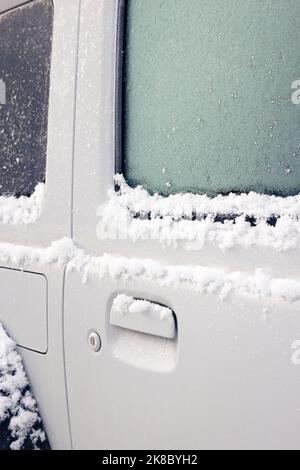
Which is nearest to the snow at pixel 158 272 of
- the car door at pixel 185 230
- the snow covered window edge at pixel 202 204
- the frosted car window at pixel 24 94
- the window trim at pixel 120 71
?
the car door at pixel 185 230

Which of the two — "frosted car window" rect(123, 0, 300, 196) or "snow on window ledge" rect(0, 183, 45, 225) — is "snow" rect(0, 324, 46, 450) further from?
"frosted car window" rect(123, 0, 300, 196)

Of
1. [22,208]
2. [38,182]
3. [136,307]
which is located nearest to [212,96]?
[136,307]

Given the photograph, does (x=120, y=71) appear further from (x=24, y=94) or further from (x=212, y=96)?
(x=24, y=94)

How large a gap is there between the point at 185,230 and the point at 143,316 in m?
0.28

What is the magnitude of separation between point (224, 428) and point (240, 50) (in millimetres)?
935

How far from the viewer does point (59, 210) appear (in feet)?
5.52

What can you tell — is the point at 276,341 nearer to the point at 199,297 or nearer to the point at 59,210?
the point at 199,297

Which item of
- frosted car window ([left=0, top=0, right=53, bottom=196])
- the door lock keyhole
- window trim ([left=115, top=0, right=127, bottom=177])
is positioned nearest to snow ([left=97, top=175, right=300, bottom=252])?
window trim ([left=115, top=0, right=127, bottom=177])

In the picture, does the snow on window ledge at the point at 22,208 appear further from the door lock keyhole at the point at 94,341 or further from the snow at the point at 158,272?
the door lock keyhole at the point at 94,341

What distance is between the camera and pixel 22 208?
6.11ft

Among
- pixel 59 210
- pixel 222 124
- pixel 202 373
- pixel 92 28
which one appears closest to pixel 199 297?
pixel 202 373

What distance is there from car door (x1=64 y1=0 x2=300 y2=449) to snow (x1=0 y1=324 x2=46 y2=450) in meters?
0.15

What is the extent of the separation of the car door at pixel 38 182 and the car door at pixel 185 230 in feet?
0.21

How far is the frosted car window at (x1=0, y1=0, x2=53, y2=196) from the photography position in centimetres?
178
